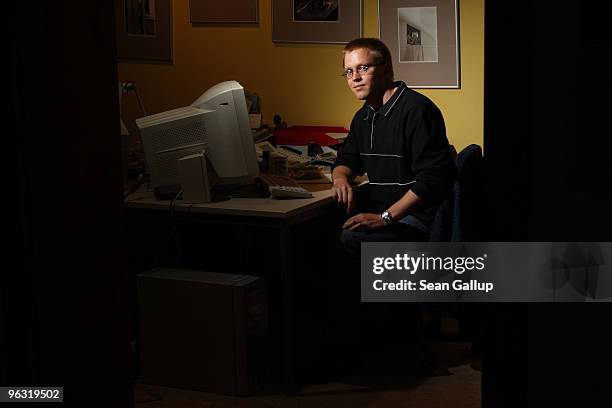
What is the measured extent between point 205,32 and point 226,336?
235 cm

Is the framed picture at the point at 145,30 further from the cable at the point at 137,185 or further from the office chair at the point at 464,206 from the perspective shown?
the office chair at the point at 464,206

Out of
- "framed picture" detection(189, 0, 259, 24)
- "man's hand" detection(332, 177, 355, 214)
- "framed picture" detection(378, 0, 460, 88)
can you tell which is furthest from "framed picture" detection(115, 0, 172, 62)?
"man's hand" detection(332, 177, 355, 214)

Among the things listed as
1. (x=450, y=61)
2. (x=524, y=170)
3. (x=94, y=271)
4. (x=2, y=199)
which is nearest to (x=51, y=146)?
(x=2, y=199)

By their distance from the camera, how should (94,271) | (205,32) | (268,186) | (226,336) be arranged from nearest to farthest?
(94,271) < (226,336) < (268,186) < (205,32)

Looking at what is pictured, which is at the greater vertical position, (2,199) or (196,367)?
(2,199)

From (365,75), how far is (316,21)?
1363 millimetres

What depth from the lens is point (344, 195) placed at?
12.7 ft

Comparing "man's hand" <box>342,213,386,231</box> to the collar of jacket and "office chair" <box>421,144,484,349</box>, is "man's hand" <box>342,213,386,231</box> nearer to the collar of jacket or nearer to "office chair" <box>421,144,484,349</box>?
"office chair" <box>421,144,484,349</box>

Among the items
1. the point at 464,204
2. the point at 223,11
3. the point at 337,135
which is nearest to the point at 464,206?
the point at 464,204

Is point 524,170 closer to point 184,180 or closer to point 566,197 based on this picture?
point 566,197

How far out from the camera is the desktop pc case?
141 inches

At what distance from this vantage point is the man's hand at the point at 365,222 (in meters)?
3.70

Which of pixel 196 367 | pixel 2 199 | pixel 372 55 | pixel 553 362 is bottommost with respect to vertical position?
pixel 196 367

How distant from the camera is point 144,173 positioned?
4438 mm
